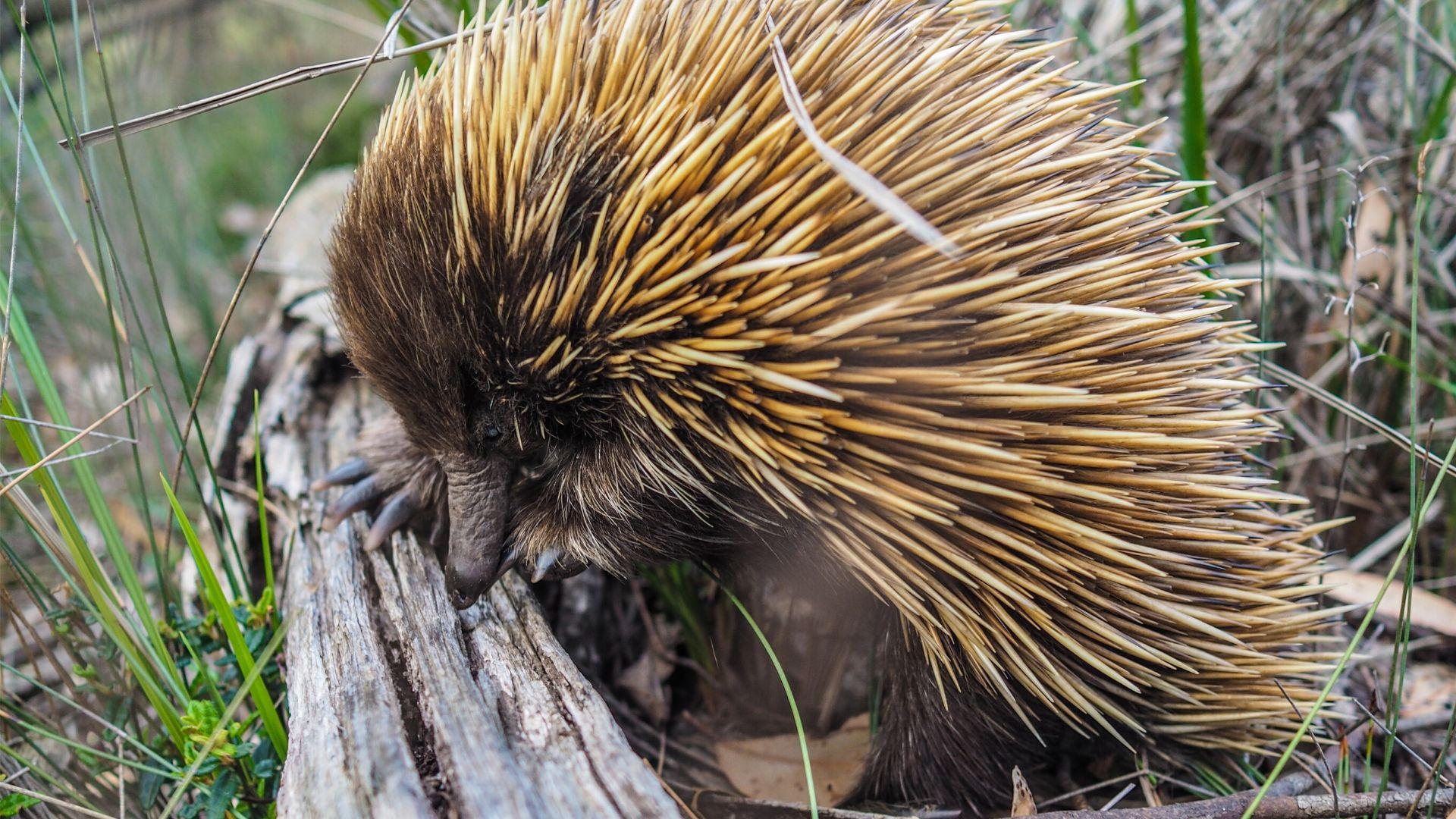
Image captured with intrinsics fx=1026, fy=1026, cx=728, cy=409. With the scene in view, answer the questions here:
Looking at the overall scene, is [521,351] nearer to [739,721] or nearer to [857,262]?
[857,262]

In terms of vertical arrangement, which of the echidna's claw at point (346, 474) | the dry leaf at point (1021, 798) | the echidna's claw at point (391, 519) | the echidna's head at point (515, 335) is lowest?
the dry leaf at point (1021, 798)

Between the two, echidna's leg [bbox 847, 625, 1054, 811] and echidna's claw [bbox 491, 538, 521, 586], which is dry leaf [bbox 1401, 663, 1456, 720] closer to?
echidna's leg [bbox 847, 625, 1054, 811]

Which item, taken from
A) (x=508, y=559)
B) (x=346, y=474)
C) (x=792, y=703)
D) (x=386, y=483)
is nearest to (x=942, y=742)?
(x=792, y=703)

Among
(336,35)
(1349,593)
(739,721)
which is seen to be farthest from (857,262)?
(336,35)

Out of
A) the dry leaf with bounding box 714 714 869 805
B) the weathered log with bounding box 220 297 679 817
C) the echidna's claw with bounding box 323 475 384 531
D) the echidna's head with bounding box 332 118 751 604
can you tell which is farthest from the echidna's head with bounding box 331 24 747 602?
the dry leaf with bounding box 714 714 869 805

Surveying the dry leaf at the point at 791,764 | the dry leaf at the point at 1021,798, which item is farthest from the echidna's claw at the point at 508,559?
the dry leaf at the point at 1021,798

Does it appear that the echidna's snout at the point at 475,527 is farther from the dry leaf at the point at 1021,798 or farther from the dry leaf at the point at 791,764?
the dry leaf at the point at 1021,798
